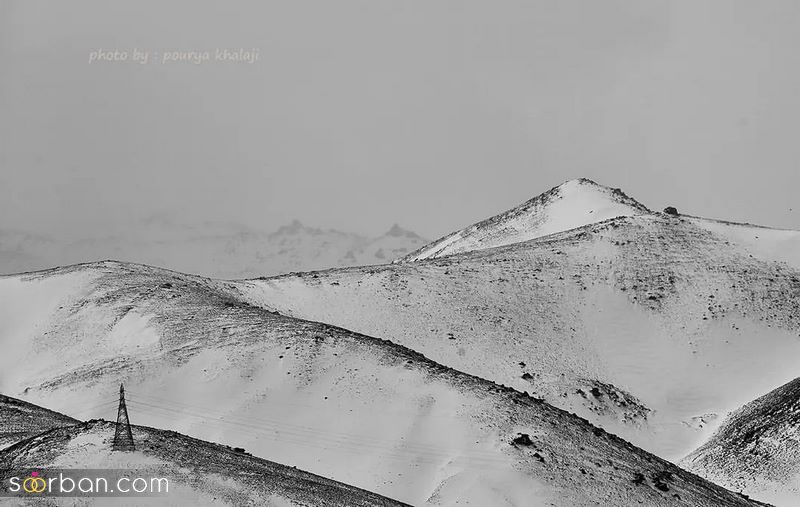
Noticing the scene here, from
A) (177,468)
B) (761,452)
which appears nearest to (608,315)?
(761,452)

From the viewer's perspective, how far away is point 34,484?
31.9 meters

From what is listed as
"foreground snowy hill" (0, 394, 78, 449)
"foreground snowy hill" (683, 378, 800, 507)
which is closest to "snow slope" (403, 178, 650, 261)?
"foreground snowy hill" (683, 378, 800, 507)

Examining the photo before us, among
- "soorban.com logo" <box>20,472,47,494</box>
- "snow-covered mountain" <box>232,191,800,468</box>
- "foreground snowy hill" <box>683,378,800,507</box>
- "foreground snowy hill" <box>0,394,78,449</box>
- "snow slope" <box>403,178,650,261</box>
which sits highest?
"snow slope" <box>403,178,650,261</box>

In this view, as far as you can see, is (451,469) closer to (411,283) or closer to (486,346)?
(486,346)

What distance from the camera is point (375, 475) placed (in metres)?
45.1

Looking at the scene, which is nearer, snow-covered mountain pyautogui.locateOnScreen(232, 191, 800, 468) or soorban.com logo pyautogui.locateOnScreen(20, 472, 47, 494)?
soorban.com logo pyautogui.locateOnScreen(20, 472, 47, 494)

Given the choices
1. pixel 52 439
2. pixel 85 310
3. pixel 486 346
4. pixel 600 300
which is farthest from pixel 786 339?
pixel 52 439

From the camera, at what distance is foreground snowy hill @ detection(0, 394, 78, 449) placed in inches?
1708

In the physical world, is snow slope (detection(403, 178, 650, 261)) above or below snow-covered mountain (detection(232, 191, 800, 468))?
above

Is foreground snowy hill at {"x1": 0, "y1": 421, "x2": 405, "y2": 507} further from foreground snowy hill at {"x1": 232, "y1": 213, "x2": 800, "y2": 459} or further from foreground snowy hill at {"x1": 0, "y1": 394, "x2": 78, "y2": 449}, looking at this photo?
foreground snowy hill at {"x1": 232, "y1": 213, "x2": 800, "y2": 459}

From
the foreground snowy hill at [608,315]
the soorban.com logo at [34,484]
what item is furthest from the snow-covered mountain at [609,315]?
the soorban.com logo at [34,484]

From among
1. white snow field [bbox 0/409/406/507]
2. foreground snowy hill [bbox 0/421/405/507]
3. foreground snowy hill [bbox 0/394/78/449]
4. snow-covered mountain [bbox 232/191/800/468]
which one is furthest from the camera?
snow-covered mountain [bbox 232/191/800/468]

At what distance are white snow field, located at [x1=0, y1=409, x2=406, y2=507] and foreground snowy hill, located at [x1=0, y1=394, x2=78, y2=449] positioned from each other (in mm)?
7737

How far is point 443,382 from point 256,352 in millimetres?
10504
